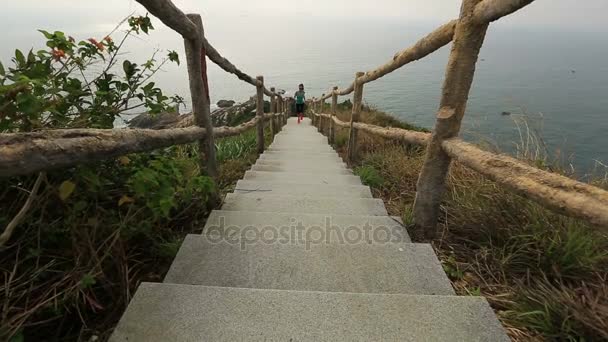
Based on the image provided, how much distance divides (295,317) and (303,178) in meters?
2.25

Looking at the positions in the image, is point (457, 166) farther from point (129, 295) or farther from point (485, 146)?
point (129, 295)

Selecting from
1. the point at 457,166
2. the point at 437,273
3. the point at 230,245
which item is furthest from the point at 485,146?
the point at 230,245

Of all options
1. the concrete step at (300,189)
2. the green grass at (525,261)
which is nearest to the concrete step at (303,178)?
the concrete step at (300,189)

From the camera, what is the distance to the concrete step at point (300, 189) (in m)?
2.60

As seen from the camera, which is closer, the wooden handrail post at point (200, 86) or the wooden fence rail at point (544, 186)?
the wooden fence rail at point (544, 186)

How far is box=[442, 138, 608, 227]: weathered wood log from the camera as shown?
852 mm

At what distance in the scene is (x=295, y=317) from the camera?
1.08 m

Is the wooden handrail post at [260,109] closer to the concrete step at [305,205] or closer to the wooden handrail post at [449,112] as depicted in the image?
the concrete step at [305,205]

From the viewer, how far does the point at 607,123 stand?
22766mm

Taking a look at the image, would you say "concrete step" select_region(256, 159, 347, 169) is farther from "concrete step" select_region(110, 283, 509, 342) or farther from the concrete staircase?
"concrete step" select_region(110, 283, 509, 342)

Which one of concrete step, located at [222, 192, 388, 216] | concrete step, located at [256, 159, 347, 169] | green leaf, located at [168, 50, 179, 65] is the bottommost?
concrete step, located at [256, 159, 347, 169]

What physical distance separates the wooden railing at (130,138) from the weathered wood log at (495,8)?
146 cm

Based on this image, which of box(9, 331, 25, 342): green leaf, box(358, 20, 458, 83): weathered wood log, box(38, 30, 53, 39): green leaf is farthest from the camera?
box(358, 20, 458, 83): weathered wood log

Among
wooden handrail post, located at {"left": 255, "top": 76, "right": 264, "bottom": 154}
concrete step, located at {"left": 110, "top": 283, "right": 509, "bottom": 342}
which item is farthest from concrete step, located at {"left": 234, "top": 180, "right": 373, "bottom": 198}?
wooden handrail post, located at {"left": 255, "top": 76, "right": 264, "bottom": 154}
